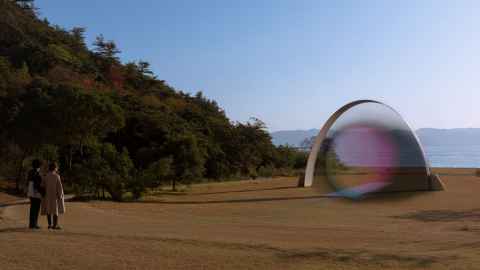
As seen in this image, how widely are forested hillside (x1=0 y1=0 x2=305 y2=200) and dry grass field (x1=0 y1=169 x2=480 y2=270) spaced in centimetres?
486

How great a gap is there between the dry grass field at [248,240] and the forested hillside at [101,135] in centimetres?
486

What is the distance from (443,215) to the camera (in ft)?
55.4

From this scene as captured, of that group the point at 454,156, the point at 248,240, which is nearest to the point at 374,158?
the point at 248,240

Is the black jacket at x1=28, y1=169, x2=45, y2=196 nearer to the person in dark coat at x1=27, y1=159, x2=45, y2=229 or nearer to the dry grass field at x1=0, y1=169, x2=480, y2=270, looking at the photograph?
the person in dark coat at x1=27, y1=159, x2=45, y2=229

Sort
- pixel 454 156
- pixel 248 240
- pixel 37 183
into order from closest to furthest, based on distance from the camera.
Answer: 1. pixel 248 240
2. pixel 37 183
3. pixel 454 156

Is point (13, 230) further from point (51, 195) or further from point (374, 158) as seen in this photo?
point (374, 158)

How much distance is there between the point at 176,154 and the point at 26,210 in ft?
49.5

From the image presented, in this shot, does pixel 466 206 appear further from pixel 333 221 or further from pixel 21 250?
pixel 21 250

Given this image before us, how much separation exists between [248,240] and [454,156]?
210 feet

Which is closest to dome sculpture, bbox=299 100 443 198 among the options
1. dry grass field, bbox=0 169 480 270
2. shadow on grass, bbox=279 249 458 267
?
dry grass field, bbox=0 169 480 270

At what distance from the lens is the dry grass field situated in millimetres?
7832

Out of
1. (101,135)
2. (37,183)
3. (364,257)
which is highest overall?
(101,135)

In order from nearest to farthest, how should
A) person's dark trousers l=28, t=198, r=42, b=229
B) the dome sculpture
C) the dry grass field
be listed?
the dry grass field, person's dark trousers l=28, t=198, r=42, b=229, the dome sculpture

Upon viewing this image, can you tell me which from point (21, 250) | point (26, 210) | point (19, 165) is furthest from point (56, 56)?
point (21, 250)
